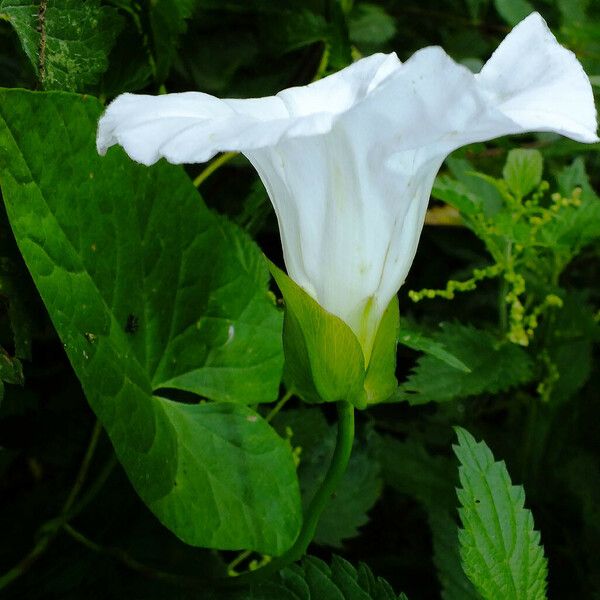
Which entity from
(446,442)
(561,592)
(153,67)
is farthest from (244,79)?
(561,592)

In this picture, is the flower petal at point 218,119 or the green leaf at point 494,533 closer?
the flower petal at point 218,119

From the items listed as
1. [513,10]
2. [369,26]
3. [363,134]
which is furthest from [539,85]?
[513,10]

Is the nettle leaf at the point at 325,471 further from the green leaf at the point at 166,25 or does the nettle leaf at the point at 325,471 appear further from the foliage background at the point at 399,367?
the green leaf at the point at 166,25

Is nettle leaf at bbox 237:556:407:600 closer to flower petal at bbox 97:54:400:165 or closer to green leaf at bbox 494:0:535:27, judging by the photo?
flower petal at bbox 97:54:400:165

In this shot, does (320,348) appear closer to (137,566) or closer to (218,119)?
(218,119)

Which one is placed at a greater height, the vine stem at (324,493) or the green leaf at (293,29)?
the green leaf at (293,29)

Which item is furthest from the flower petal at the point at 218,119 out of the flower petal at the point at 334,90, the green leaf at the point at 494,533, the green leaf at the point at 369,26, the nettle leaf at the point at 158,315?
the green leaf at the point at 369,26
